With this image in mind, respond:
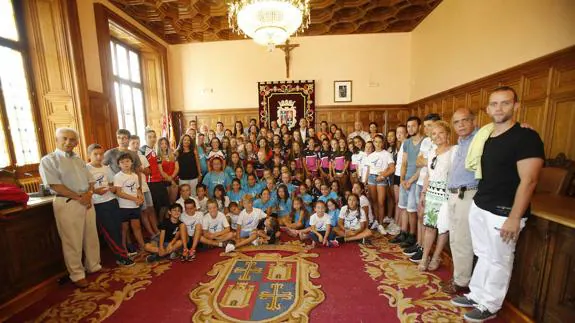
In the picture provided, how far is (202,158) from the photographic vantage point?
15.8ft

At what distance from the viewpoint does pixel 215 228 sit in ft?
11.7

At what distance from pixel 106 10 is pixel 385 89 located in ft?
22.4

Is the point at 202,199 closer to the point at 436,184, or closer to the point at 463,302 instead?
the point at 436,184

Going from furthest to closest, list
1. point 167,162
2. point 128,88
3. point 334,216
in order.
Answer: point 128,88 → point 167,162 → point 334,216

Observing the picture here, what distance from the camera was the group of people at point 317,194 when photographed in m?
1.81

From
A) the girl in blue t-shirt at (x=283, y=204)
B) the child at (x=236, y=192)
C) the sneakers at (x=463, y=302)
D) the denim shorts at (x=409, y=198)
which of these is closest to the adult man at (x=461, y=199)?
the sneakers at (x=463, y=302)

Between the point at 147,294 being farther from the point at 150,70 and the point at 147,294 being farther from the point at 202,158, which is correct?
the point at 150,70

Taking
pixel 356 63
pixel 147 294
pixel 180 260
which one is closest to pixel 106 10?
pixel 180 260

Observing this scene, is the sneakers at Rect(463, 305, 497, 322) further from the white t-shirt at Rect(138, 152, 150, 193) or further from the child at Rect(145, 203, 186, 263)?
the white t-shirt at Rect(138, 152, 150, 193)

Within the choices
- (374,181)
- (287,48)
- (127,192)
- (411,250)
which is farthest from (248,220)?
(287,48)

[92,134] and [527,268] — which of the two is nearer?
[527,268]

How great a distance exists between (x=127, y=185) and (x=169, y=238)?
901 mm

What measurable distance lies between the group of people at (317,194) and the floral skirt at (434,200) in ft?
0.03

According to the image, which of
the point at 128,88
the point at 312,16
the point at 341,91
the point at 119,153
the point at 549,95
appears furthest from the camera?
the point at 341,91
